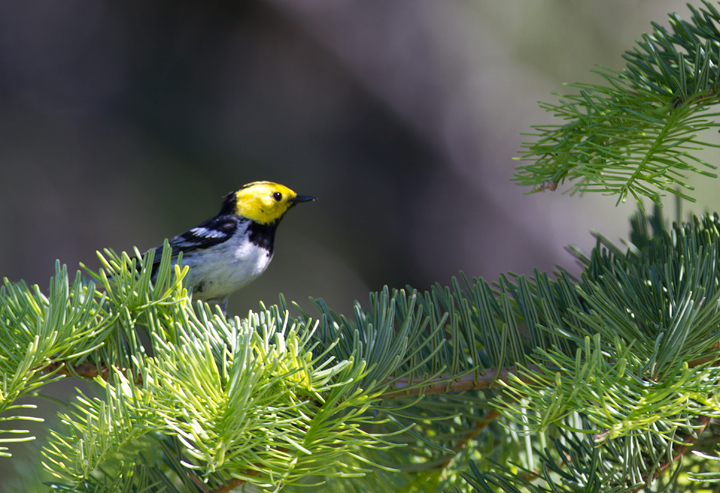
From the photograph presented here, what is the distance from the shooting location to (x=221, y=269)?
3.67 feet

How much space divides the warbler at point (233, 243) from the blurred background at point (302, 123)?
5.48 ft

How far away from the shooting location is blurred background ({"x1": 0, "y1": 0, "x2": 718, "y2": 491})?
2.98 meters

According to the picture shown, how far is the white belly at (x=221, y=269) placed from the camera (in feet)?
3.64

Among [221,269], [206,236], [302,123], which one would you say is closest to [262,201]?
[206,236]

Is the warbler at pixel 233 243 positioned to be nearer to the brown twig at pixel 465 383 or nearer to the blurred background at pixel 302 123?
the brown twig at pixel 465 383

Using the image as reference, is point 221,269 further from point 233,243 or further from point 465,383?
point 465,383

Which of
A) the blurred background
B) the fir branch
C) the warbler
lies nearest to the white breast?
the warbler

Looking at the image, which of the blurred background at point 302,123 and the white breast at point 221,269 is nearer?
the white breast at point 221,269

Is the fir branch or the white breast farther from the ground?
the fir branch

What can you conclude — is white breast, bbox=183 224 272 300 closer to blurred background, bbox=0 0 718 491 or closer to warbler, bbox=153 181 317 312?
warbler, bbox=153 181 317 312

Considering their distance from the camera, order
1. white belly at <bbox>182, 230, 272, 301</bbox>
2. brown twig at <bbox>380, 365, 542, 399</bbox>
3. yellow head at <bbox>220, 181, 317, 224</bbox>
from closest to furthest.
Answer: brown twig at <bbox>380, 365, 542, 399</bbox> < white belly at <bbox>182, 230, 272, 301</bbox> < yellow head at <bbox>220, 181, 317, 224</bbox>

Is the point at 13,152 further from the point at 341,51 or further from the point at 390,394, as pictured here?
the point at 390,394

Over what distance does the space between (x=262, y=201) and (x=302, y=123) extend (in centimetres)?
204

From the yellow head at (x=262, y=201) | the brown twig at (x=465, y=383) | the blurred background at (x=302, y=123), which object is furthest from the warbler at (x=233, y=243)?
the blurred background at (x=302, y=123)
